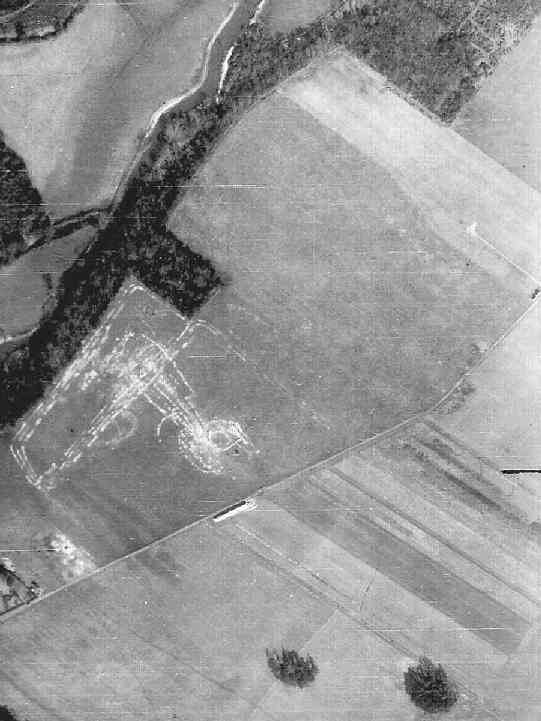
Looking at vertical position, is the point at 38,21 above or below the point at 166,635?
above

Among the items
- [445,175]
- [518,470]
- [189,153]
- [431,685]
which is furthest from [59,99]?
[431,685]

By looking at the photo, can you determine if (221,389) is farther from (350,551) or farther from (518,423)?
(518,423)

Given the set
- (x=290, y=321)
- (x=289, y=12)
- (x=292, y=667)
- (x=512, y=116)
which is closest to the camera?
(x=512, y=116)

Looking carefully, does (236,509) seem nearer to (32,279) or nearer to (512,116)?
(32,279)

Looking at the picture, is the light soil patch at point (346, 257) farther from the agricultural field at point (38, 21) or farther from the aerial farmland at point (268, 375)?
the agricultural field at point (38, 21)

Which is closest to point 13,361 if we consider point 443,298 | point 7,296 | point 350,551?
point 7,296

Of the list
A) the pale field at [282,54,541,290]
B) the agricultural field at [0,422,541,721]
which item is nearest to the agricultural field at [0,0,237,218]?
the pale field at [282,54,541,290]
